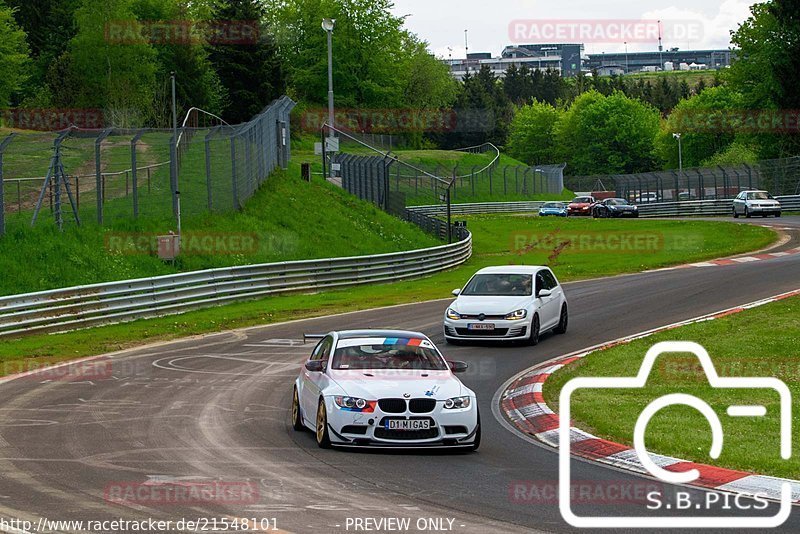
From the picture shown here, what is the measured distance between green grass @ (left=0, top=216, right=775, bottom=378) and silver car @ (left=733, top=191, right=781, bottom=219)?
5999mm

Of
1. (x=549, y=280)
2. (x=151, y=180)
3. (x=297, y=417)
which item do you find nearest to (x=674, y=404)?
(x=297, y=417)

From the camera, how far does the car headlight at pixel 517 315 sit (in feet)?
74.2

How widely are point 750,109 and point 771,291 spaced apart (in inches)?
2829

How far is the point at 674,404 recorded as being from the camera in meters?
15.1

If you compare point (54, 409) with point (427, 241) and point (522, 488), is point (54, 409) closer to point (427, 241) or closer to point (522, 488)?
point (522, 488)

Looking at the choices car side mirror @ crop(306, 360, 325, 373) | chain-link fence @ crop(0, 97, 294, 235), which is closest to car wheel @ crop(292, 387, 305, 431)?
car side mirror @ crop(306, 360, 325, 373)

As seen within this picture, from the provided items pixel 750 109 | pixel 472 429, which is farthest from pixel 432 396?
pixel 750 109

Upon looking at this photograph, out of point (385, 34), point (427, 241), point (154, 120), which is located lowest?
point (427, 241)

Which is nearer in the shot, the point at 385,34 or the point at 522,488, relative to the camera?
the point at 522,488

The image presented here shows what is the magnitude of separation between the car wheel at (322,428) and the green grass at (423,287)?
29.7 ft

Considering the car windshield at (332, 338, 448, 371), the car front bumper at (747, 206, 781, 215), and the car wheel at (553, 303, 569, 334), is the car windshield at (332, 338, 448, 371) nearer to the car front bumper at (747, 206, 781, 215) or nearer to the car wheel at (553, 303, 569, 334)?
the car wheel at (553, 303, 569, 334)

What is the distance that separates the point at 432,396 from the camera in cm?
1265

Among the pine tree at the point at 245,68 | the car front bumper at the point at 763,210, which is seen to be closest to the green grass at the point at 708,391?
the car front bumper at the point at 763,210

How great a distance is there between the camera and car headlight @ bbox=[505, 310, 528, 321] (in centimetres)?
2262
